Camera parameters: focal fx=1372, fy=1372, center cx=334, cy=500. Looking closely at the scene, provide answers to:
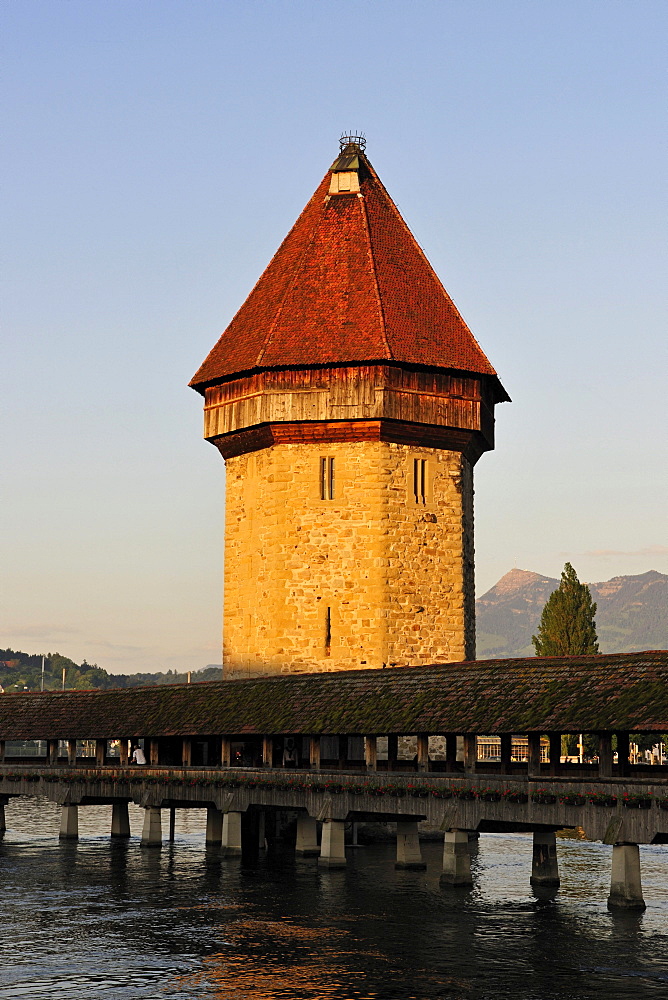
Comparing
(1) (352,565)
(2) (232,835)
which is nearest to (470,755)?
(2) (232,835)

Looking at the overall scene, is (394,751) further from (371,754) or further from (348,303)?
(348,303)

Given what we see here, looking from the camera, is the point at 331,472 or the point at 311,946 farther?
the point at 331,472

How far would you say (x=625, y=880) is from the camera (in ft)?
77.3

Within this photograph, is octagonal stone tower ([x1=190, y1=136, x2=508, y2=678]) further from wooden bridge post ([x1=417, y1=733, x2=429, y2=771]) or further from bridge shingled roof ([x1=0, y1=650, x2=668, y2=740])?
wooden bridge post ([x1=417, y1=733, x2=429, y2=771])

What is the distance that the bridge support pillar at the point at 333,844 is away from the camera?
30641 millimetres

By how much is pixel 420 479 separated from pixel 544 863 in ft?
50.3

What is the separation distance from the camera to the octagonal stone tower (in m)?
40.4

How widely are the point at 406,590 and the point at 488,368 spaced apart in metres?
7.84

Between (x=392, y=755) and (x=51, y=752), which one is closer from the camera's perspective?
(x=392, y=755)

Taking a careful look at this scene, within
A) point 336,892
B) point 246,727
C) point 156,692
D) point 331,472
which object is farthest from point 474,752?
point 331,472

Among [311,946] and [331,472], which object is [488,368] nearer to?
[331,472]

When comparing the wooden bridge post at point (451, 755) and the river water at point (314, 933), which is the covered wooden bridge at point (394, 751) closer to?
the wooden bridge post at point (451, 755)

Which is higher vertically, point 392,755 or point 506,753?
point 506,753

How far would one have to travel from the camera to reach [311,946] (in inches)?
854
